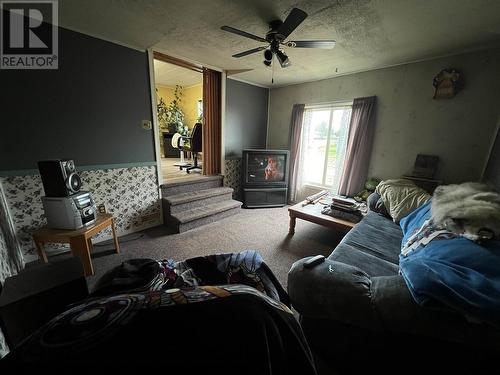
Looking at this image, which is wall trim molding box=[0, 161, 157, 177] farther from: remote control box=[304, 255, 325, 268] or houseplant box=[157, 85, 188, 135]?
houseplant box=[157, 85, 188, 135]

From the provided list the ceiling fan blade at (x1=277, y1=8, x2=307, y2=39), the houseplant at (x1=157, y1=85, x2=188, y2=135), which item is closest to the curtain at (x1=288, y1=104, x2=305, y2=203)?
the ceiling fan blade at (x1=277, y1=8, x2=307, y2=39)

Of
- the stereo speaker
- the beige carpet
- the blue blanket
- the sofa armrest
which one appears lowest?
the beige carpet

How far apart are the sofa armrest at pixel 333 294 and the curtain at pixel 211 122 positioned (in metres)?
2.74

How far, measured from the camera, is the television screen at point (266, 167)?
137 inches

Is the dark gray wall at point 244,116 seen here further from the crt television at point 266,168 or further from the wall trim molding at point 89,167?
the wall trim molding at point 89,167

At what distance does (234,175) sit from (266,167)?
2.23ft

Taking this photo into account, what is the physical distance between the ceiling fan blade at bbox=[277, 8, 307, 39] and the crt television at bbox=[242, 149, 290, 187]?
193 centimetres

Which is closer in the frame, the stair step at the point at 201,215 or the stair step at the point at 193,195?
the stair step at the point at 201,215

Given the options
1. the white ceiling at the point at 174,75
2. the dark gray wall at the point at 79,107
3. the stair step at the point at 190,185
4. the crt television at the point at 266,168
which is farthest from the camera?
the white ceiling at the point at 174,75

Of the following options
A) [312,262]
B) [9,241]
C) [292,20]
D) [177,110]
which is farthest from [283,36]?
[177,110]

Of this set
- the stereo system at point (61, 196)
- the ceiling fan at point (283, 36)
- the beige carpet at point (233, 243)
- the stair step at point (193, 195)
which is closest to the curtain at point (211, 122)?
the stair step at point (193, 195)

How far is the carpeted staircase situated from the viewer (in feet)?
8.73

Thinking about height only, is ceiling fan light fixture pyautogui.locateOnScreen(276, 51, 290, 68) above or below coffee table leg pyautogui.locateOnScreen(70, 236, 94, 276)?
above

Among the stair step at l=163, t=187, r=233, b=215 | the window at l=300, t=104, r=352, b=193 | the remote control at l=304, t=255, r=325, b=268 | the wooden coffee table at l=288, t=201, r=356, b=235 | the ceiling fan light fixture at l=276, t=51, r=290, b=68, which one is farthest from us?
the window at l=300, t=104, r=352, b=193
